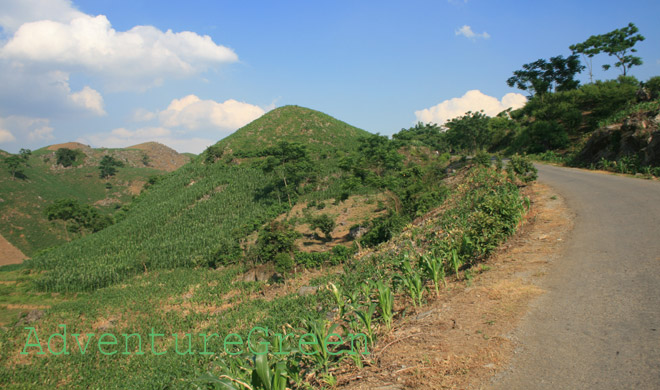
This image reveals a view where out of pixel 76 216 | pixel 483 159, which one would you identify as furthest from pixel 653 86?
pixel 76 216

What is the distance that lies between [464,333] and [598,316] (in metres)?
1.65

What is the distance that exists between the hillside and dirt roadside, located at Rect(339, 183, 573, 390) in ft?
221

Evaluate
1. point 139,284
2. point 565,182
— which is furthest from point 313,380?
point 139,284

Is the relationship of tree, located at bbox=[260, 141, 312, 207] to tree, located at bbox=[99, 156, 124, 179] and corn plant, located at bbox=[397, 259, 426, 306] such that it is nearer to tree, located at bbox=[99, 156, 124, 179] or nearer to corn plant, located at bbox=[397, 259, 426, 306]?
corn plant, located at bbox=[397, 259, 426, 306]

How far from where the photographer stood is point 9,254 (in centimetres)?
5119

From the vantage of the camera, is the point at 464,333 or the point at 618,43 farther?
the point at 618,43

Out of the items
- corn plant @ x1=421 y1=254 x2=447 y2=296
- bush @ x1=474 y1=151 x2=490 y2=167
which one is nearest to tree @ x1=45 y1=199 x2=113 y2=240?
bush @ x1=474 y1=151 x2=490 y2=167

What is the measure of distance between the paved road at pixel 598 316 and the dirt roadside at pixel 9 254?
2588 inches

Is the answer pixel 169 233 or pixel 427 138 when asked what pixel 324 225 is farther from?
pixel 427 138

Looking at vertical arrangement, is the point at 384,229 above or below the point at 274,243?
above

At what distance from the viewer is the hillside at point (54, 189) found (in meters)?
58.4

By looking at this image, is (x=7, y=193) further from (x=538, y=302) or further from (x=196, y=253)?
(x=538, y=302)

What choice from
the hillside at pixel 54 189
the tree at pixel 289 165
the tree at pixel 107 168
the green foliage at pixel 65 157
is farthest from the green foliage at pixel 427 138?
the green foliage at pixel 65 157

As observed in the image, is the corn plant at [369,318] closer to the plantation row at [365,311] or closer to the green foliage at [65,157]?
the plantation row at [365,311]
